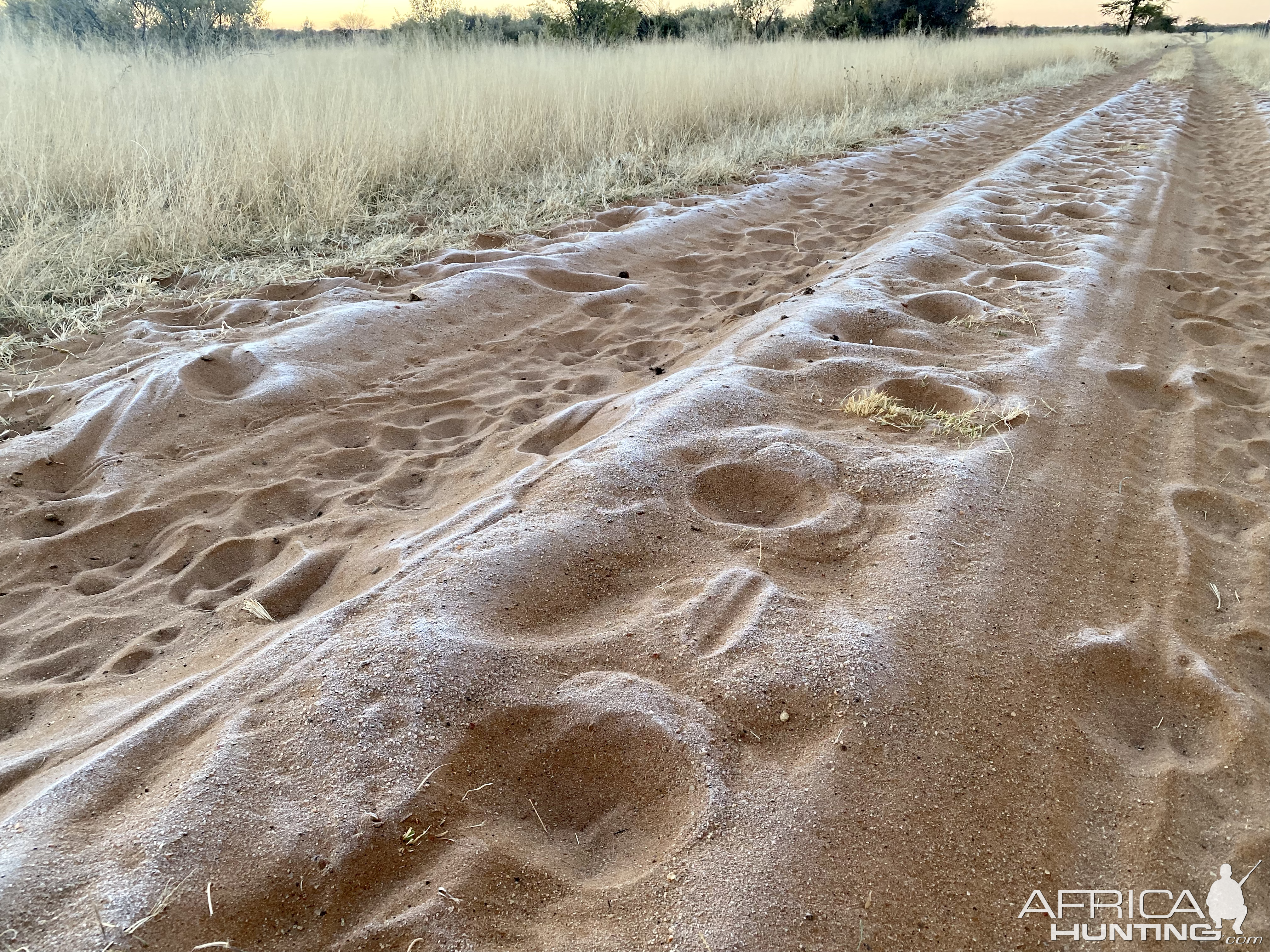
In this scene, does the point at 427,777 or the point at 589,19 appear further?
the point at 589,19

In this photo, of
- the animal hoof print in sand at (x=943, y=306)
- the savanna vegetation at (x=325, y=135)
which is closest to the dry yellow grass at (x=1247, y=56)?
the savanna vegetation at (x=325, y=135)

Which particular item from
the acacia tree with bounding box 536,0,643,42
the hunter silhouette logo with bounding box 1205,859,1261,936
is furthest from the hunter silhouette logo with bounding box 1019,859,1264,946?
the acacia tree with bounding box 536,0,643,42

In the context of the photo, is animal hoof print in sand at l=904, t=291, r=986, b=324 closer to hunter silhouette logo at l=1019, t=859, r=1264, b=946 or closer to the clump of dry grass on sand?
the clump of dry grass on sand

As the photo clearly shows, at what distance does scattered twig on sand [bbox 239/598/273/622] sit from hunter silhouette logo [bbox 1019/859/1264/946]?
1.70 m

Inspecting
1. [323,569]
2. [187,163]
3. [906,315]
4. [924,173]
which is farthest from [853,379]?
[924,173]

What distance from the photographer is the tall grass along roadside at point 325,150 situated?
415cm

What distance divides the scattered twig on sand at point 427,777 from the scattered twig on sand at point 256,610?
28.2 inches

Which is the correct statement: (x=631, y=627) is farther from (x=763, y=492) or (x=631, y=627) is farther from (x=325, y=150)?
(x=325, y=150)

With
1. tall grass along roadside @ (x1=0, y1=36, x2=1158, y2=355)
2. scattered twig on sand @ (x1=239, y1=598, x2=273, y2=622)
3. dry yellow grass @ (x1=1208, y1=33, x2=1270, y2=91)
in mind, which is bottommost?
scattered twig on sand @ (x1=239, y1=598, x2=273, y2=622)

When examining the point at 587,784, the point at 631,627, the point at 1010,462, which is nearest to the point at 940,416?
the point at 1010,462

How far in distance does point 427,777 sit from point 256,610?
0.78 metres

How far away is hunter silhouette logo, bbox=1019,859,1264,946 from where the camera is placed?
1.17 meters

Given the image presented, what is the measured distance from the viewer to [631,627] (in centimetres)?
169

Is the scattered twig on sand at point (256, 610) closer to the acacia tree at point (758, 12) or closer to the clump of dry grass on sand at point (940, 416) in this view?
the clump of dry grass on sand at point (940, 416)
